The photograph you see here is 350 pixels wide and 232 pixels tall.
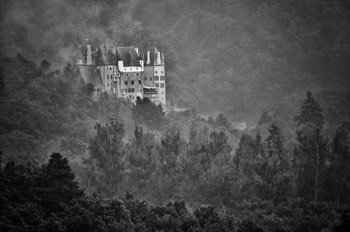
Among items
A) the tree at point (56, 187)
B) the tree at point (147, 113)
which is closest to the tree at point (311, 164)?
the tree at point (56, 187)

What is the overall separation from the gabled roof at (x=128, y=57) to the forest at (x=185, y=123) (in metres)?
4.16

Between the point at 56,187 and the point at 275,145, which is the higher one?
the point at 275,145

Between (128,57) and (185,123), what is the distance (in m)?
11.6

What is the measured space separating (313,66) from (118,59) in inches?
2226

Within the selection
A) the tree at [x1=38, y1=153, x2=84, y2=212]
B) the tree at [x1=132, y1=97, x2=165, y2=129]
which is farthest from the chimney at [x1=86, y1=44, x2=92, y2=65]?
the tree at [x1=38, y1=153, x2=84, y2=212]

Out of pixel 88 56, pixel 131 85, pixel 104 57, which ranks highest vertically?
pixel 88 56

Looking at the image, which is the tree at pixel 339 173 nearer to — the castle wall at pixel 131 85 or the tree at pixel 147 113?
the tree at pixel 147 113

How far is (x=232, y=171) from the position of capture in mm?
90875

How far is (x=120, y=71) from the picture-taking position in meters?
116

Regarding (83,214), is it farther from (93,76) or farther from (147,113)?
(93,76)

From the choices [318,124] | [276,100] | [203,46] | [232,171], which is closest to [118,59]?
[318,124]

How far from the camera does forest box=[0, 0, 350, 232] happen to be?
74125 mm

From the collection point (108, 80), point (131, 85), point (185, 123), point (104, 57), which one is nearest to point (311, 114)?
point (185, 123)

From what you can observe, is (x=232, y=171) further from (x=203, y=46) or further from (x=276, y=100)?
(x=203, y=46)
